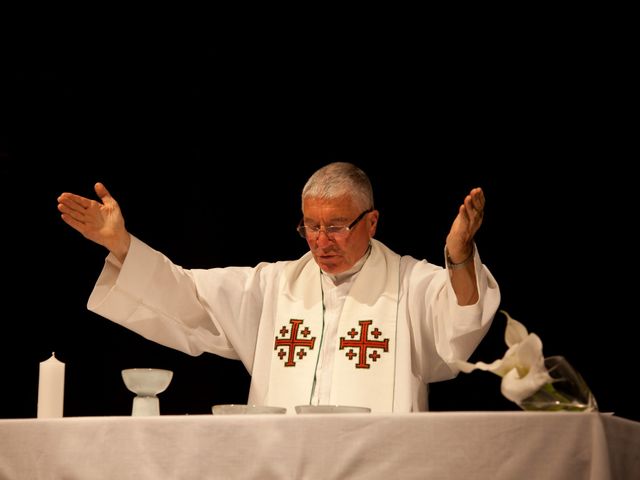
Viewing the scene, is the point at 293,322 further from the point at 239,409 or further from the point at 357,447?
the point at 357,447

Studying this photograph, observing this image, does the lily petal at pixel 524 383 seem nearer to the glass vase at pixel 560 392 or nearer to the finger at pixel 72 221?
the glass vase at pixel 560 392

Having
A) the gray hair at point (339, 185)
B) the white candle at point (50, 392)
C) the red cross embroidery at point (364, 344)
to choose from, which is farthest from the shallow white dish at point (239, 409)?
the gray hair at point (339, 185)

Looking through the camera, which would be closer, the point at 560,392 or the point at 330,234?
the point at 560,392

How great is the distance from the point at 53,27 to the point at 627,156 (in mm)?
3268

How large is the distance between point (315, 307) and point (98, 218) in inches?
43.1

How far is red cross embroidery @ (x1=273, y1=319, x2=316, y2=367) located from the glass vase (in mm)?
1795

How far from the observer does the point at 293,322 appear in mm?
4543

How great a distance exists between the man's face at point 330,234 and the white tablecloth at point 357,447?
1729mm

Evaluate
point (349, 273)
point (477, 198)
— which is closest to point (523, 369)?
point (477, 198)

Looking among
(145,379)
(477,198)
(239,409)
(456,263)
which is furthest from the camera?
(456,263)

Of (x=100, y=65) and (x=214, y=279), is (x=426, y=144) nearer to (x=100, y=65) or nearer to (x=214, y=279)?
(x=214, y=279)

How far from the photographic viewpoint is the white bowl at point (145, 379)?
11.4 feet

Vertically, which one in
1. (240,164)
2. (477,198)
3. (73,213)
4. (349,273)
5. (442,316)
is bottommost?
(442,316)

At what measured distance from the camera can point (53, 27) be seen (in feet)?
18.6
